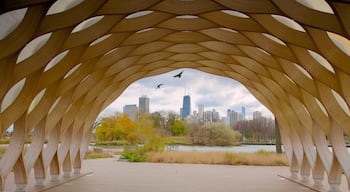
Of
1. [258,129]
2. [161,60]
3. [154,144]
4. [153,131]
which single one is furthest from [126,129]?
[258,129]

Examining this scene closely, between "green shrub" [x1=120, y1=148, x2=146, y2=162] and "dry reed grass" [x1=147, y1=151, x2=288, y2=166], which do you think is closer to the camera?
"dry reed grass" [x1=147, y1=151, x2=288, y2=166]

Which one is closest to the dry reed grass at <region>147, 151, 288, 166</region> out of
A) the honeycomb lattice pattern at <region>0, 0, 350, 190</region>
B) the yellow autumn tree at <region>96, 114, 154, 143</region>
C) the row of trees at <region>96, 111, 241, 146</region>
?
the row of trees at <region>96, 111, 241, 146</region>

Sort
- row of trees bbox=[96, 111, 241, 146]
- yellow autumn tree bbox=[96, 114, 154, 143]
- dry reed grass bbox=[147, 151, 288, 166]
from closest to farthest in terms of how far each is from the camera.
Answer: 1. dry reed grass bbox=[147, 151, 288, 166]
2. yellow autumn tree bbox=[96, 114, 154, 143]
3. row of trees bbox=[96, 111, 241, 146]

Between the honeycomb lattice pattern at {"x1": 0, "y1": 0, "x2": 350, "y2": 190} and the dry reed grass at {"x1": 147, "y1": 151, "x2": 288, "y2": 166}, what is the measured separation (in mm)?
9380

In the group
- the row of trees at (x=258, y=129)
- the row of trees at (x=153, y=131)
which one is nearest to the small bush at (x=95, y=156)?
the row of trees at (x=153, y=131)

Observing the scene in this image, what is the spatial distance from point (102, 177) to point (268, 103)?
54.2 ft

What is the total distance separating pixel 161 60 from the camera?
27266mm

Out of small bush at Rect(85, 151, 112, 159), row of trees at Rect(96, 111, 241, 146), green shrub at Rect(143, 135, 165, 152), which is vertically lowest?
small bush at Rect(85, 151, 112, 159)

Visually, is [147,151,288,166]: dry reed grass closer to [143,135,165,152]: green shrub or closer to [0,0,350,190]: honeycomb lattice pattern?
[143,135,165,152]: green shrub

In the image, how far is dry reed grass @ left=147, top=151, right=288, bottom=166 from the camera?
37.8 meters

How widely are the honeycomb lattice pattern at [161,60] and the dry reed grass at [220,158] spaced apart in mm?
9380

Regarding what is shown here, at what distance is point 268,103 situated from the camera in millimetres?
31359

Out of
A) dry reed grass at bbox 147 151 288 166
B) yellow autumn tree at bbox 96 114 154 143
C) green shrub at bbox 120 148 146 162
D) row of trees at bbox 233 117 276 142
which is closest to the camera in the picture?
dry reed grass at bbox 147 151 288 166

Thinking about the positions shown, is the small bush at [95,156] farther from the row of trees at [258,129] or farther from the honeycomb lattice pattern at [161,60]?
the row of trees at [258,129]
